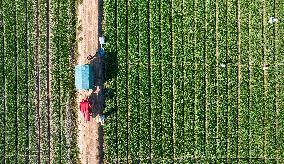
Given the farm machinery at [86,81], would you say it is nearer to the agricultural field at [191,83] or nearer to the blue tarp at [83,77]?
the blue tarp at [83,77]

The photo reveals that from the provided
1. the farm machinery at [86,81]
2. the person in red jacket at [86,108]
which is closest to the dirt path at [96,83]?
the farm machinery at [86,81]

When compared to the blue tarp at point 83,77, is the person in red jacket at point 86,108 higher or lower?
lower

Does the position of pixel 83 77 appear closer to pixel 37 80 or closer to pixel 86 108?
pixel 86 108

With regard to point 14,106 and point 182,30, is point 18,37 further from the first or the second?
point 182,30

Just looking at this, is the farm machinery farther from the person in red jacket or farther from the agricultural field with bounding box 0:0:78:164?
the agricultural field with bounding box 0:0:78:164

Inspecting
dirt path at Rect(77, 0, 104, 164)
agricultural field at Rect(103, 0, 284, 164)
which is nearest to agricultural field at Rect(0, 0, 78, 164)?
dirt path at Rect(77, 0, 104, 164)

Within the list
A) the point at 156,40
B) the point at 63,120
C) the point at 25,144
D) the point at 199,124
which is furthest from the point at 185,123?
the point at 25,144
